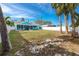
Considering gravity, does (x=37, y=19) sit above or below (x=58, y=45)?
above

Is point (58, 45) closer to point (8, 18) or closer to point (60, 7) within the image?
point (60, 7)

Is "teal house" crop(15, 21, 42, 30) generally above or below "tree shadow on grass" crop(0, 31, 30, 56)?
above

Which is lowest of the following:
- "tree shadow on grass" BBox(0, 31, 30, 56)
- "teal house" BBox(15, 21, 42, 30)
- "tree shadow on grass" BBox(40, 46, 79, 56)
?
"tree shadow on grass" BBox(40, 46, 79, 56)

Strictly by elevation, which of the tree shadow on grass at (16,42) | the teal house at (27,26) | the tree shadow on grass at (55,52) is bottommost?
the tree shadow on grass at (55,52)

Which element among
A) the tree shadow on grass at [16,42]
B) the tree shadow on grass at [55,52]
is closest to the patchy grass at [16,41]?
the tree shadow on grass at [16,42]

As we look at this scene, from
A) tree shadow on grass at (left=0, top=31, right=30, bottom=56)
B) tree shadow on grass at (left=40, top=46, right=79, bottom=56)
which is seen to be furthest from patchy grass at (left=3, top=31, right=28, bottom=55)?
tree shadow on grass at (left=40, top=46, right=79, bottom=56)

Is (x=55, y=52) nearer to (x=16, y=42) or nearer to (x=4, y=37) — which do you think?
(x=16, y=42)

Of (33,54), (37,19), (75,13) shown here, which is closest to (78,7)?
(75,13)

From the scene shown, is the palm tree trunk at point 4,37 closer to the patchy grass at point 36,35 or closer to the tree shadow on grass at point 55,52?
the patchy grass at point 36,35

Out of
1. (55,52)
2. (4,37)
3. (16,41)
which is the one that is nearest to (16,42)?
(16,41)

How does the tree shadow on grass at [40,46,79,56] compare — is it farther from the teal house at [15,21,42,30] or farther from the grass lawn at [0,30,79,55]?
the teal house at [15,21,42,30]

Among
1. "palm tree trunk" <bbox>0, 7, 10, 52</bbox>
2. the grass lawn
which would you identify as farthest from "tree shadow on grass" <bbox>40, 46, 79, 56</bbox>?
"palm tree trunk" <bbox>0, 7, 10, 52</bbox>

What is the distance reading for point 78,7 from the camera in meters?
2.49

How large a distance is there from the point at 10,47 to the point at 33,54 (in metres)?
0.22
